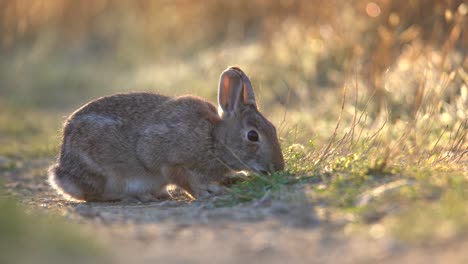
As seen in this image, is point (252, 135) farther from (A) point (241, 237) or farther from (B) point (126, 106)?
(A) point (241, 237)

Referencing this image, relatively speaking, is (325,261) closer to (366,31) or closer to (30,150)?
(30,150)

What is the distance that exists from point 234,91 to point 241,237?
7.51 feet

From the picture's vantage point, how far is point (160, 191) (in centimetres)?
674

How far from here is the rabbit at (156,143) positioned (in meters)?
6.38

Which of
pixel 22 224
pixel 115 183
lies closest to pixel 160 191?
pixel 115 183

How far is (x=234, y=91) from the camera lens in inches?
255

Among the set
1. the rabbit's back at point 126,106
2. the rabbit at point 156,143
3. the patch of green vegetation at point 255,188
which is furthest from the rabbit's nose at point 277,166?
the rabbit's back at point 126,106

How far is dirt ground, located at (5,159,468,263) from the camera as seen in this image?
385 cm

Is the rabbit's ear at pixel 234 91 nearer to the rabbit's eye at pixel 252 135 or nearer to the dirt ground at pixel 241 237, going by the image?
the rabbit's eye at pixel 252 135

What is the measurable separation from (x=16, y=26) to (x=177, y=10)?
3.40 meters

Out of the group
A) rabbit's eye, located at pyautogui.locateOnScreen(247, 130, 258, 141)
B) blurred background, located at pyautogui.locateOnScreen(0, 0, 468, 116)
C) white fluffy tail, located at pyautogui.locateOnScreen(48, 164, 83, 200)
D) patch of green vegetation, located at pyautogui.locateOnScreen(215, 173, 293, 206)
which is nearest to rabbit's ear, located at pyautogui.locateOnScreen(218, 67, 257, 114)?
rabbit's eye, located at pyautogui.locateOnScreen(247, 130, 258, 141)

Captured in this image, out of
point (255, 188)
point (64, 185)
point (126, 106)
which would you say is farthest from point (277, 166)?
point (64, 185)

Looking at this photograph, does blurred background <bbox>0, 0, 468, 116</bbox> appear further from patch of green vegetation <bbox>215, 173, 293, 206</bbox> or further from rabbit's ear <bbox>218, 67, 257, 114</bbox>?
patch of green vegetation <bbox>215, 173, 293, 206</bbox>

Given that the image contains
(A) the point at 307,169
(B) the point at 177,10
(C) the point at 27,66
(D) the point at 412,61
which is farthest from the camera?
(B) the point at 177,10
